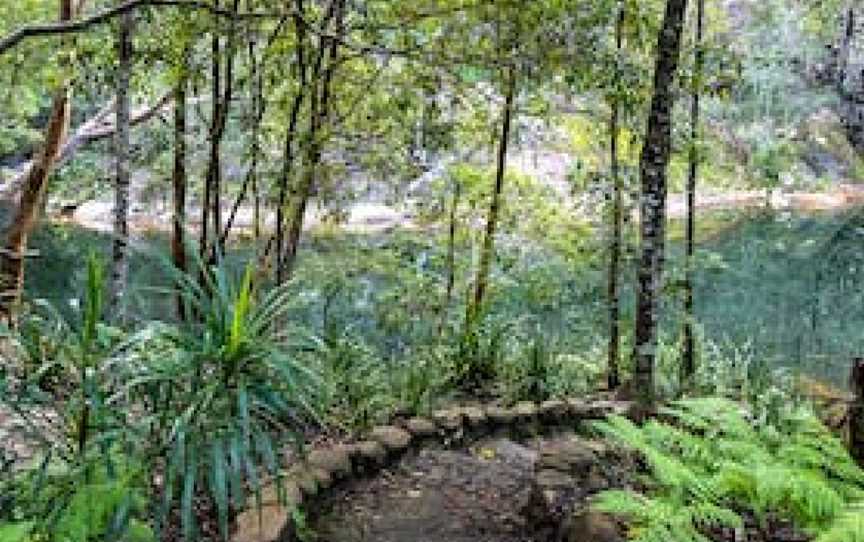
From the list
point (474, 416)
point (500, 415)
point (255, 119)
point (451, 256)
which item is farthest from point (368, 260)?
point (474, 416)

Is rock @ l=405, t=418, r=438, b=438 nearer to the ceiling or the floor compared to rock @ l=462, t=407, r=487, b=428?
nearer to the ceiling

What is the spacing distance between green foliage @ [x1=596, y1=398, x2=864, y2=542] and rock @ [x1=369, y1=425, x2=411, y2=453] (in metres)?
1.42

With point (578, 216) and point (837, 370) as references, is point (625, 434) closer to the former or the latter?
point (578, 216)

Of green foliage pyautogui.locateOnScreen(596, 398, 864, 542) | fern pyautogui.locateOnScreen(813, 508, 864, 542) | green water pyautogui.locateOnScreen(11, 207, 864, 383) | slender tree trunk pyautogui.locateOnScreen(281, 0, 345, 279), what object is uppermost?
slender tree trunk pyautogui.locateOnScreen(281, 0, 345, 279)

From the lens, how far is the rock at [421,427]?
5.71m

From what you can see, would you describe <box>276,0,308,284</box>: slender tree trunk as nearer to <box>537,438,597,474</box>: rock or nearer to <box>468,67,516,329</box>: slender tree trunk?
<box>468,67,516,329</box>: slender tree trunk


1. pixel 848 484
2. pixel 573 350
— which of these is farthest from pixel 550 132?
pixel 848 484

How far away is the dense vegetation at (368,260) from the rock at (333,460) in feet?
0.47

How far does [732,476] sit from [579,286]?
5595mm

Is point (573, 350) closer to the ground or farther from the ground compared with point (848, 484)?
closer to the ground

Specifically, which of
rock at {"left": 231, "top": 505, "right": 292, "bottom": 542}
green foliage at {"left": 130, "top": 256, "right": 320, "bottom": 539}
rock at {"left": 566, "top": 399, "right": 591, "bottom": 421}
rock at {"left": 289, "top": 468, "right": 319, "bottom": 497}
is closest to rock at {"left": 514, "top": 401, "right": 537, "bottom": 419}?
rock at {"left": 566, "top": 399, "right": 591, "bottom": 421}

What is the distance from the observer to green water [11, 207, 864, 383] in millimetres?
8562

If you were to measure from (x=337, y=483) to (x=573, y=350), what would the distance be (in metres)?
5.78

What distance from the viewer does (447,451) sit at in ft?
19.3
